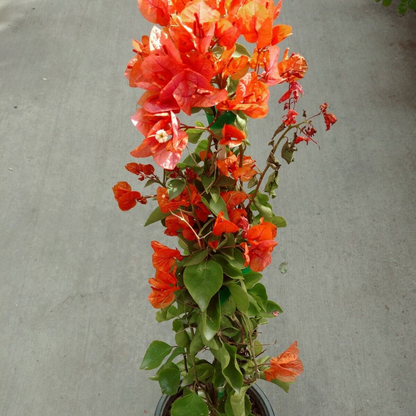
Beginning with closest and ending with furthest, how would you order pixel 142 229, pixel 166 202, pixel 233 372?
pixel 166 202 → pixel 233 372 → pixel 142 229

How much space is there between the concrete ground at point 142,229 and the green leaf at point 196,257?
0.87 metres

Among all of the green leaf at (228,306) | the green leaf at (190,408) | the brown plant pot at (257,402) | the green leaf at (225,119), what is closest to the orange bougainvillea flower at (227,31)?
the green leaf at (225,119)

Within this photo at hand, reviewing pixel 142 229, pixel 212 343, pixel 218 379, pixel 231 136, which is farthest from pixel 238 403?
pixel 142 229

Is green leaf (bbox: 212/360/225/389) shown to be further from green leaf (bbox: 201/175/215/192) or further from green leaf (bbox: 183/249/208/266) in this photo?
green leaf (bbox: 201/175/215/192)

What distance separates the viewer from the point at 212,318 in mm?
917

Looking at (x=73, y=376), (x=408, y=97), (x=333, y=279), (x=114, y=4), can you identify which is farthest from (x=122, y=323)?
(x=114, y=4)

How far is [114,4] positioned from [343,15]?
114 centimetres

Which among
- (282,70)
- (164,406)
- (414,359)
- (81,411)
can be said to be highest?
(282,70)

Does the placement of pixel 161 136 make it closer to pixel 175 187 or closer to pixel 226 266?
pixel 175 187

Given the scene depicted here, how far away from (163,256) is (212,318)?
134 millimetres

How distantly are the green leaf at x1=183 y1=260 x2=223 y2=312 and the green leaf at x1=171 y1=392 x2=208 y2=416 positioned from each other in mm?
259

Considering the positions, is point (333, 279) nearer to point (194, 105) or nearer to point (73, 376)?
point (73, 376)

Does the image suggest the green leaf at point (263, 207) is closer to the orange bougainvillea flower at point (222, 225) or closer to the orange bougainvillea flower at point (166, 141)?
the orange bougainvillea flower at point (222, 225)

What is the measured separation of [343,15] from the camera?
2.69 meters
